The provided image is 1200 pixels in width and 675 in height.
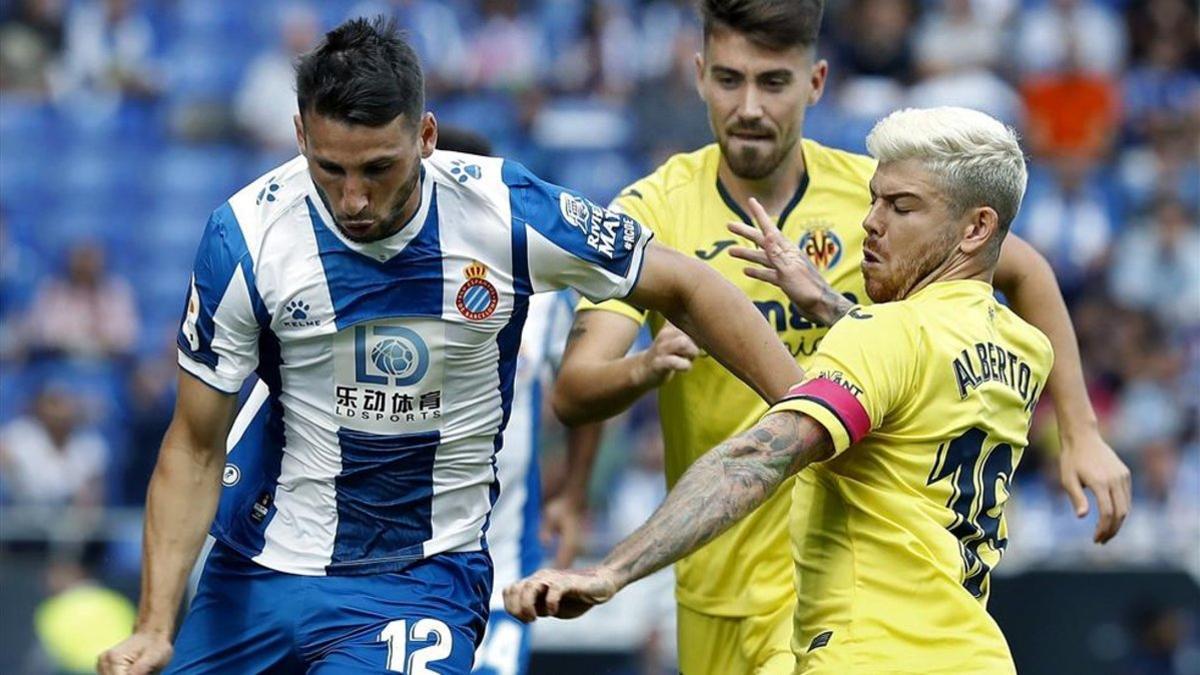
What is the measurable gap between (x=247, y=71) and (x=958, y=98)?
6.53m

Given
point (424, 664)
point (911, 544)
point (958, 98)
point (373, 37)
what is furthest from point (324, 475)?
point (958, 98)

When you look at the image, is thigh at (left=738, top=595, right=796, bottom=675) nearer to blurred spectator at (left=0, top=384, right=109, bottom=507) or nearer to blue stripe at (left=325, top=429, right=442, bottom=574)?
blue stripe at (left=325, top=429, right=442, bottom=574)

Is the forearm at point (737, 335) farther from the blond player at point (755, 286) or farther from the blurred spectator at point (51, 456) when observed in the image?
the blurred spectator at point (51, 456)

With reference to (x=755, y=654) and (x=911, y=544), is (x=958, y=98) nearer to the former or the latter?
(x=755, y=654)

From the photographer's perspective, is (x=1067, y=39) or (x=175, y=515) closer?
(x=175, y=515)

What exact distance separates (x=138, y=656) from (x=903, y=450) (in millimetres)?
2015

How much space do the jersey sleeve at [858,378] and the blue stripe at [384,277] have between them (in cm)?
118

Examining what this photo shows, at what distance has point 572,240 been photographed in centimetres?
530

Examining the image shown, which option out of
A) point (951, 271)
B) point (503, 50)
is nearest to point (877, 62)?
point (503, 50)

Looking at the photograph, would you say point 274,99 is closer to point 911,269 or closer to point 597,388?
point 597,388

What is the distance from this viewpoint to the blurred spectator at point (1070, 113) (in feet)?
57.7

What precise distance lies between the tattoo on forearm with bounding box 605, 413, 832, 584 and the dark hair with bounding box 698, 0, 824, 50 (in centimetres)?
200

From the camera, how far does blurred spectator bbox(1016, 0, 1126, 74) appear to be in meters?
18.0

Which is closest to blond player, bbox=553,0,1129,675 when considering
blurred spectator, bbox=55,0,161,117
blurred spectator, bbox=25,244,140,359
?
blurred spectator, bbox=25,244,140,359
